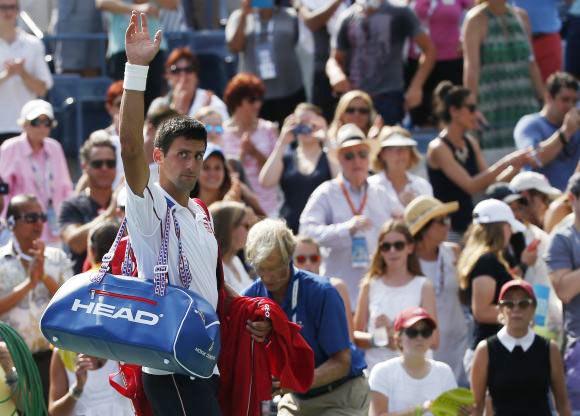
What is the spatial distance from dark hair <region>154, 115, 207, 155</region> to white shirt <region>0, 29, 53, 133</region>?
7.16m

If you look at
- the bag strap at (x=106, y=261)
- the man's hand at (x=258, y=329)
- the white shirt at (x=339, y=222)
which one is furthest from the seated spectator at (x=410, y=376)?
the bag strap at (x=106, y=261)

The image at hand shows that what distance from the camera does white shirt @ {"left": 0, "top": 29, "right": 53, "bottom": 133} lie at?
13016 mm

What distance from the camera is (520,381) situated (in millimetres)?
8750

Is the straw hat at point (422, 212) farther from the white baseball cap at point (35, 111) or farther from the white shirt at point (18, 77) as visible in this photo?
the white shirt at point (18, 77)

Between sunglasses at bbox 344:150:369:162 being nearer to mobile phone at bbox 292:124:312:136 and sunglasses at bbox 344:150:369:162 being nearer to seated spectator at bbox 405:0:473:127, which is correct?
mobile phone at bbox 292:124:312:136

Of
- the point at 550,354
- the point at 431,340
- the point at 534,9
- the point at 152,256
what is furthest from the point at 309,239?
the point at 534,9

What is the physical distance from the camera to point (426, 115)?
13.6 meters

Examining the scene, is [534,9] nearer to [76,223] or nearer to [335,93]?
[335,93]

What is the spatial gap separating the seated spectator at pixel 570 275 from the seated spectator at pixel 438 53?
14.1 feet

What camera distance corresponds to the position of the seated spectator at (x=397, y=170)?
1097 cm

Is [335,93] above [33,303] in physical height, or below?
above

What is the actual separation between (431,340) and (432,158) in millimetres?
2974

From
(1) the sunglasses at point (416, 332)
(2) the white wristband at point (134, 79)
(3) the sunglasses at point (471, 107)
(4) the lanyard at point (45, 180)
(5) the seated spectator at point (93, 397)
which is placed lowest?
(5) the seated spectator at point (93, 397)

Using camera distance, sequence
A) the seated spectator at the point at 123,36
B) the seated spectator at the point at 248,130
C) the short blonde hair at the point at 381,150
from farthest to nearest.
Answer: the seated spectator at the point at 123,36 → the seated spectator at the point at 248,130 → the short blonde hair at the point at 381,150
